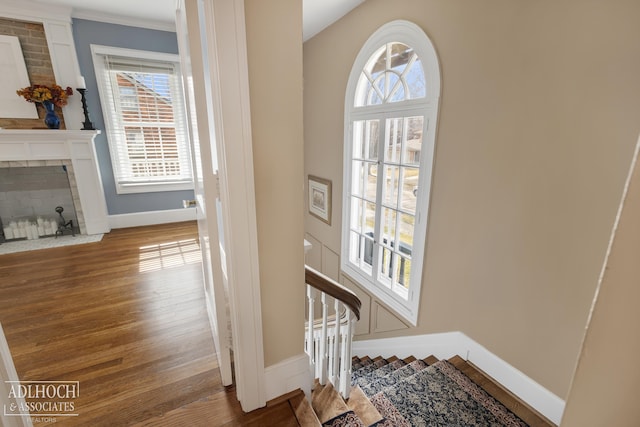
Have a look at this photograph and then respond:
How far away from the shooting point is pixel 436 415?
1632 millimetres

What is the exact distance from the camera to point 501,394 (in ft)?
5.98

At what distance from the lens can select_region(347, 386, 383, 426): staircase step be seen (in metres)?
1.58

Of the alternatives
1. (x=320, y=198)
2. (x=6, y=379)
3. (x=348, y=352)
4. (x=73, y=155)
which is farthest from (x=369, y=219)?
(x=73, y=155)

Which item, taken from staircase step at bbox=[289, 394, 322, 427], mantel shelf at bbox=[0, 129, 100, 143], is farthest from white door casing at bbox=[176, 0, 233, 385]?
mantel shelf at bbox=[0, 129, 100, 143]

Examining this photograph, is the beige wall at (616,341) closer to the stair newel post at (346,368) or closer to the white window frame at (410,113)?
the stair newel post at (346,368)

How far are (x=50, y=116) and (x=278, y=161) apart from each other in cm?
376

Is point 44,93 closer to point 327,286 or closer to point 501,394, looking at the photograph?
point 327,286

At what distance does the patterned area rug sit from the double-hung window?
3.90 meters

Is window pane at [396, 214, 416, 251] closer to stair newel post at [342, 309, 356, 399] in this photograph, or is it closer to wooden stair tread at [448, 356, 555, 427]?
wooden stair tread at [448, 356, 555, 427]

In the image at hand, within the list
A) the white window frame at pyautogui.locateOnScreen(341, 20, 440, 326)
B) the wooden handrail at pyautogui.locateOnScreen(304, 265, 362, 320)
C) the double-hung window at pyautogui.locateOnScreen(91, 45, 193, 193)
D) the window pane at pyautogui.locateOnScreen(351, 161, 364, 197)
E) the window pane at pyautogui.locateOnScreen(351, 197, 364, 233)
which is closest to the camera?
the wooden handrail at pyautogui.locateOnScreen(304, 265, 362, 320)

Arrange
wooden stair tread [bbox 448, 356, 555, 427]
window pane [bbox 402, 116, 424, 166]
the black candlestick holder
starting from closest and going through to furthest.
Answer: wooden stair tread [bbox 448, 356, 555, 427]
window pane [bbox 402, 116, 424, 166]
the black candlestick holder

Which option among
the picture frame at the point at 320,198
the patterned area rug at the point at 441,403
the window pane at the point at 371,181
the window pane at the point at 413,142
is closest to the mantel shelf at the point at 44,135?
the picture frame at the point at 320,198

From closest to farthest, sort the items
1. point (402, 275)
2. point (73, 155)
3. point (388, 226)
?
1. point (402, 275)
2. point (388, 226)
3. point (73, 155)

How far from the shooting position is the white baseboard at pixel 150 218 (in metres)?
3.94
